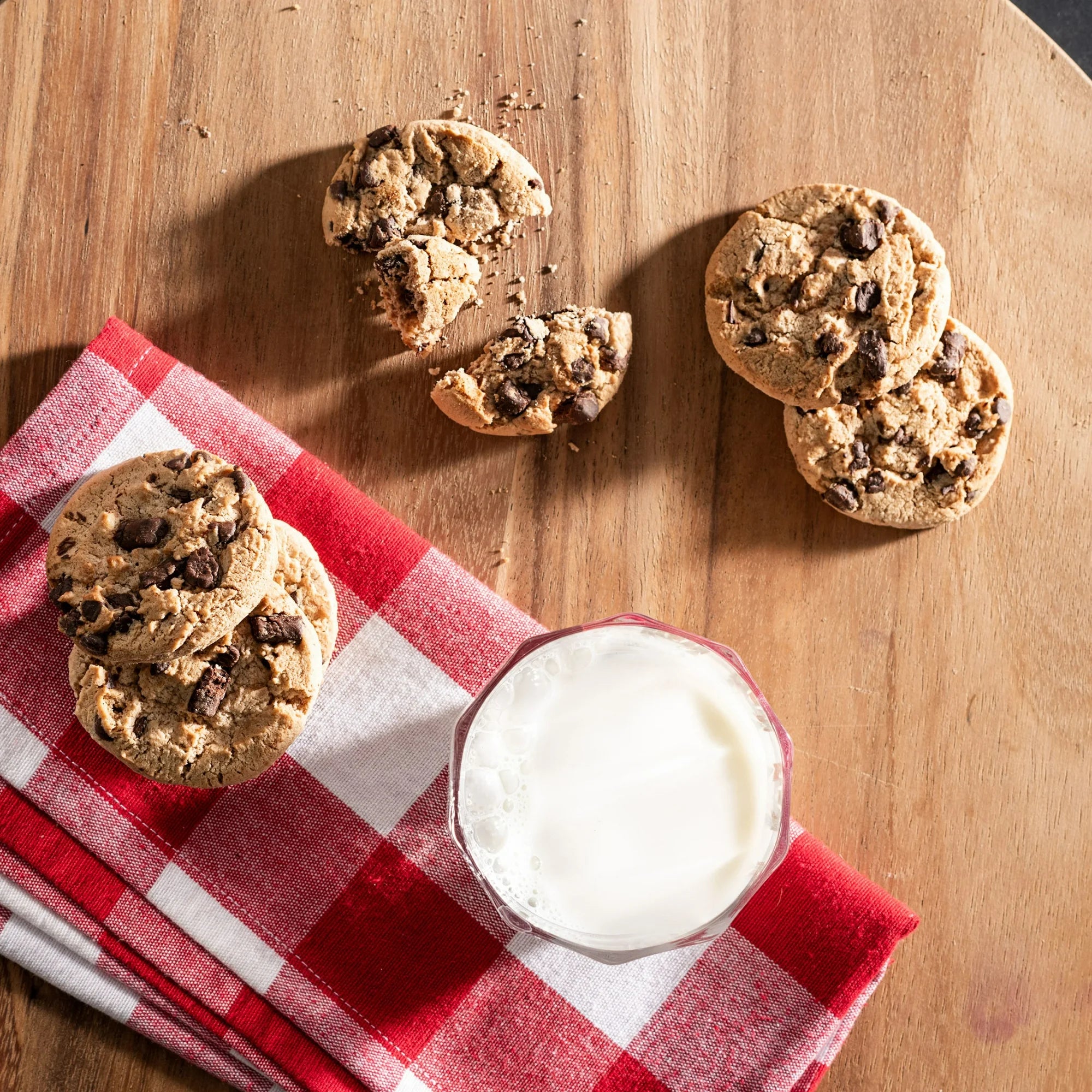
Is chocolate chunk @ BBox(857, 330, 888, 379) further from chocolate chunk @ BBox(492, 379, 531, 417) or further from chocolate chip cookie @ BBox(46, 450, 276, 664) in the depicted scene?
chocolate chip cookie @ BBox(46, 450, 276, 664)

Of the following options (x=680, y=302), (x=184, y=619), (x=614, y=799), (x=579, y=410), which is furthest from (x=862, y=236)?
(x=184, y=619)

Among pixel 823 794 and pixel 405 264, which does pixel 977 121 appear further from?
pixel 823 794

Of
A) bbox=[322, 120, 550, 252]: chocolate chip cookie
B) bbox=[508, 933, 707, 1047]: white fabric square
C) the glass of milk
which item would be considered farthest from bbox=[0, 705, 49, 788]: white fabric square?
bbox=[322, 120, 550, 252]: chocolate chip cookie

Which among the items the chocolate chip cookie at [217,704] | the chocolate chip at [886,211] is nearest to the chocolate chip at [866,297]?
the chocolate chip at [886,211]

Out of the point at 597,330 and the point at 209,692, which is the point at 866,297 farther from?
the point at 209,692

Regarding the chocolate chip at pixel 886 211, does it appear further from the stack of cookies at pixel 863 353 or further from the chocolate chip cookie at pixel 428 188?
the chocolate chip cookie at pixel 428 188
